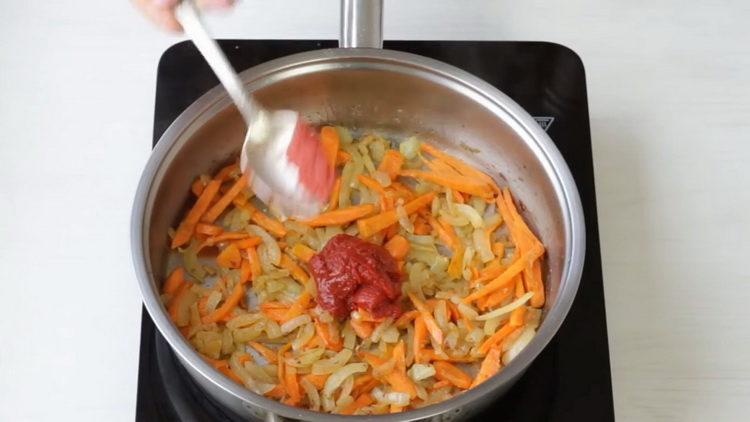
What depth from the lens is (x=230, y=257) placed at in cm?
120

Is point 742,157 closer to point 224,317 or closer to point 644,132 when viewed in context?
point 644,132

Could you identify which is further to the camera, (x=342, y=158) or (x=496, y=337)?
(x=342, y=158)

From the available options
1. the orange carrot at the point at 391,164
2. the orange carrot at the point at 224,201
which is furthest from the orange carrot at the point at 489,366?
the orange carrot at the point at 224,201

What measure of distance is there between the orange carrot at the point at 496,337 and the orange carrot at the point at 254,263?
0.32 metres

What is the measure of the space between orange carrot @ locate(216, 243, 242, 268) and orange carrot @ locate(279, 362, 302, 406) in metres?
0.19

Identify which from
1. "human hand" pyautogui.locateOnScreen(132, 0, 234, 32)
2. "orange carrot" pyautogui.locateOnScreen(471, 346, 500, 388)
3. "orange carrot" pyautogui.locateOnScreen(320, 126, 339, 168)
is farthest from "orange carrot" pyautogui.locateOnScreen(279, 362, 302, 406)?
"human hand" pyautogui.locateOnScreen(132, 0, 234, 32)

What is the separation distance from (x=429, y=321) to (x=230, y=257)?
0.29m

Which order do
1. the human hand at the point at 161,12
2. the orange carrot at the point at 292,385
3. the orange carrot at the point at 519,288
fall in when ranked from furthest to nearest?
1. the orange carrot at the point at 519,288
2. the orange carrot at the point at 292,385
3. the human hand at the point at 161,12

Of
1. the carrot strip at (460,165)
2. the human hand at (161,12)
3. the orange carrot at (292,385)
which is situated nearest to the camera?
the human hand at (161,12)

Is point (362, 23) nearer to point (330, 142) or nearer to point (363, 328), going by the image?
point (330, 142)

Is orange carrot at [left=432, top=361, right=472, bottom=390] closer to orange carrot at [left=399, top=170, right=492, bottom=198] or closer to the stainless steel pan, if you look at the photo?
the stainless steel pan

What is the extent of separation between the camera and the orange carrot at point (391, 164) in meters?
1.29

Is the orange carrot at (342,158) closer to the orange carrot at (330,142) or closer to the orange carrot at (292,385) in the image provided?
the orange carrot at (330,142)

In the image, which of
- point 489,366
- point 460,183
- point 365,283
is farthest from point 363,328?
point 460,183
